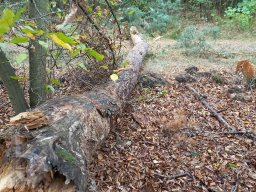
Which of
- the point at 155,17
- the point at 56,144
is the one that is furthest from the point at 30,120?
the point at 155,17

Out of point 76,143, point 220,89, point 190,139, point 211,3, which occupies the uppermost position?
point 76,143

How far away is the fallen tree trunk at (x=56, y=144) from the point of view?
1740 millimetres

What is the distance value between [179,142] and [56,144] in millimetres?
1853

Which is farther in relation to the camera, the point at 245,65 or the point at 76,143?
A: the point at 245,65

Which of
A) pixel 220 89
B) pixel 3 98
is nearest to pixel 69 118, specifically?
pixel 3 98

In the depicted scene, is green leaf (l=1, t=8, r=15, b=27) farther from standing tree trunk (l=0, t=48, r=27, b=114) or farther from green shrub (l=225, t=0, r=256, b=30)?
green shrub (l=225, t=0, r=256, b=30)

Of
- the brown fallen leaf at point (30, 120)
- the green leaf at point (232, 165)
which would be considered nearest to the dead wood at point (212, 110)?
the green leaf at point (232, 165)

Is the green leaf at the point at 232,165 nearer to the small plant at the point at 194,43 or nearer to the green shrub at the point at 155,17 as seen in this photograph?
the small plant at the point at 194,43

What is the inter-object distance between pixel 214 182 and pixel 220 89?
2545 millimetres

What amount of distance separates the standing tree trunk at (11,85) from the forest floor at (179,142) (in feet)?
2.50

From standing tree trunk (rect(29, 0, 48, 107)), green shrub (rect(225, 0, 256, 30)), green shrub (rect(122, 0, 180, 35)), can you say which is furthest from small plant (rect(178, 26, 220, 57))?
standing tree trunk (rect(29, 0, 48, 107))

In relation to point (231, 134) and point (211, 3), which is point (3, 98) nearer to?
point (231, 134)

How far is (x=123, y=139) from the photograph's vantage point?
351 cm

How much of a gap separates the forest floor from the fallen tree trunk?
36 cm
